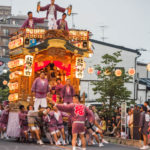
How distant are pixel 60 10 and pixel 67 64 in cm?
301

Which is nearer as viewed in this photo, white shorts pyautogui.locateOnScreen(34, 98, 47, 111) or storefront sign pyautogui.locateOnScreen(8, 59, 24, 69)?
white shorts pyautogui.locateOnScreen(34, 98, 47, 111)

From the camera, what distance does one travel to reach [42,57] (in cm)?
2330

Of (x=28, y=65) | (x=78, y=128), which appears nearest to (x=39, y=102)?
(x=28, y=65)

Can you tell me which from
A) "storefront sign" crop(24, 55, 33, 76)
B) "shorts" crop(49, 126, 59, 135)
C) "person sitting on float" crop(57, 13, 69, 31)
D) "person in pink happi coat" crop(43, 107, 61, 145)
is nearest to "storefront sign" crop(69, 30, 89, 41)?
"person sitting on float" crop(57, 13, 69, 31)

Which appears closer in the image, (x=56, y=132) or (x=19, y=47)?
(x=56, y=132)

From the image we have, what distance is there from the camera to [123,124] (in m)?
21.8

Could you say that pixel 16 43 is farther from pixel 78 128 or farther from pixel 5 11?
pixel 5 11

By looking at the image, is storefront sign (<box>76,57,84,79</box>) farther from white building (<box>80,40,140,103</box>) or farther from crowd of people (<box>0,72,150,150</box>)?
white building (<box>80,40,140,103</box>)

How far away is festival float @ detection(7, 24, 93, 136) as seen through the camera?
21.6 m

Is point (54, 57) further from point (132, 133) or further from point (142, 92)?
point (142, 92)

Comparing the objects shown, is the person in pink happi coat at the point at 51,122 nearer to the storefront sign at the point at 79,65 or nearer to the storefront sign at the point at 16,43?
the storefront sign at the point at 79,65

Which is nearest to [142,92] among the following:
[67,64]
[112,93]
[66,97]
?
[112,93]

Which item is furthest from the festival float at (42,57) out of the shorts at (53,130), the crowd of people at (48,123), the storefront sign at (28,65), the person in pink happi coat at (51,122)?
the shorts at (53,130)

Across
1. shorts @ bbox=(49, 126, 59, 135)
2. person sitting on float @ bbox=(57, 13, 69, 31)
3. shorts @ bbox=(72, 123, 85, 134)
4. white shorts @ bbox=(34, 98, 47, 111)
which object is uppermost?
person sitting on float @ bbox=(57, 13, 69, 31)
